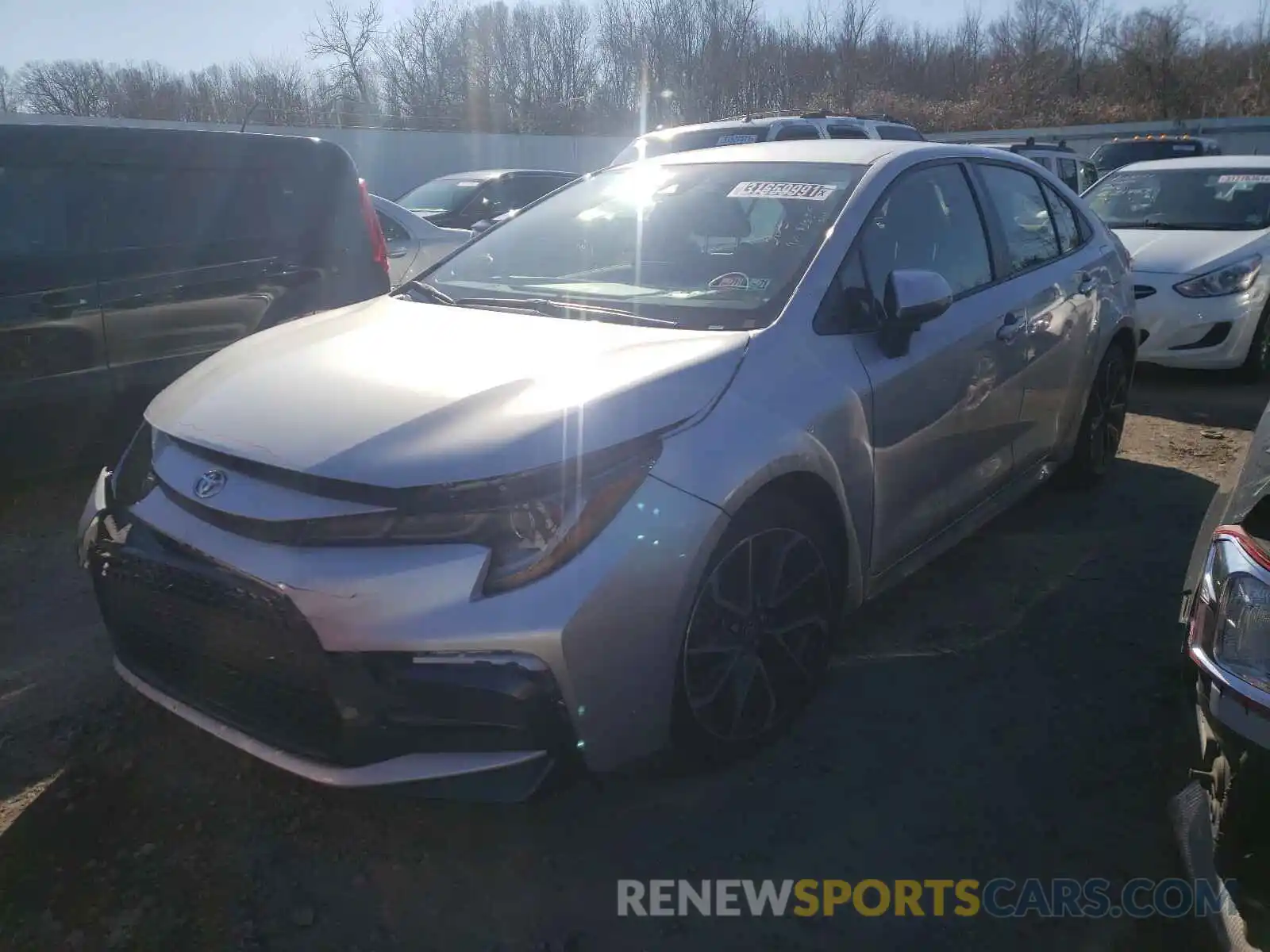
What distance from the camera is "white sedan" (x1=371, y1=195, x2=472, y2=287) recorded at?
320 inches

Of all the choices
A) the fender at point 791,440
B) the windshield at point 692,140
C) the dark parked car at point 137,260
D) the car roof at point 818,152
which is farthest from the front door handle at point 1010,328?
the windshield at point 692,140

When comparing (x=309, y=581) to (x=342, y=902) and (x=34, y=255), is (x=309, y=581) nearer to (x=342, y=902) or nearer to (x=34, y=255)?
(x=342, y=902)

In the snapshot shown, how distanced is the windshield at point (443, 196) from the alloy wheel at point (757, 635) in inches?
384

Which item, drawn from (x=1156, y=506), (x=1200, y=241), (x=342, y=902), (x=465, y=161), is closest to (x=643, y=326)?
(x=342, y=902)

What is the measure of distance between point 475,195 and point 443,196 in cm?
48

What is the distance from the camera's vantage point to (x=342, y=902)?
2.32 m

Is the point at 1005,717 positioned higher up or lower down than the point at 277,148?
lower down

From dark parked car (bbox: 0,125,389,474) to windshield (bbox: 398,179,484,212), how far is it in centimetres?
636

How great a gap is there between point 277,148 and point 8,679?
10.6 feet

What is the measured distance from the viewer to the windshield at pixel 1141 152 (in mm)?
17062

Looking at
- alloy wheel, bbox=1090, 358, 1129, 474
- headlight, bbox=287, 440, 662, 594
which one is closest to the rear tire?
alloy wheel, bbox=1090, 358, 1129, 474

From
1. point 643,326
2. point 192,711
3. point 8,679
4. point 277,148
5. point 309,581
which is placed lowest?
point 8,679

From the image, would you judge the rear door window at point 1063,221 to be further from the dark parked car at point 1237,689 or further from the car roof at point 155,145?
the car roof at point 155,145

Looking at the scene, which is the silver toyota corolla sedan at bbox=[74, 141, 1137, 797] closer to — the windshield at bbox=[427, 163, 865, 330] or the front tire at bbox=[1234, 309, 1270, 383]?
the windshield at bbox=[427, 163, 865, 330]
